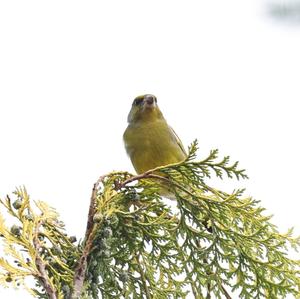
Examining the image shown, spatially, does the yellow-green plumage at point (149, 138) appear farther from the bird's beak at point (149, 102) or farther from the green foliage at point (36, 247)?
the green foliage at point (36, 247)

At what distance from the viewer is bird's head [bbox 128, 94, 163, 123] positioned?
15.4 ft

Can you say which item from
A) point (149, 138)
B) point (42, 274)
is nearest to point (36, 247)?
point (42, 274)

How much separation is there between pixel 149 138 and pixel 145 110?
16.5 inches

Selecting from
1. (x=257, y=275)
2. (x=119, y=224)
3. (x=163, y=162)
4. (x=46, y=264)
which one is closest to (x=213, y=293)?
(x=257, y=275)

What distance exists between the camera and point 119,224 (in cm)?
252

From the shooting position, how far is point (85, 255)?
2.35 m

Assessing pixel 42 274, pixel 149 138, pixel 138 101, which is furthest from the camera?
pixel 138 101

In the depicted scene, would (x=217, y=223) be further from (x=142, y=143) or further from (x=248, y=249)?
(x=142, y=143)

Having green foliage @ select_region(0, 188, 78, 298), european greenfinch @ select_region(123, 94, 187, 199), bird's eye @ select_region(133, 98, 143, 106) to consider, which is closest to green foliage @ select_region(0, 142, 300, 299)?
green foliage @ select_region(0, 188, 78, 298)

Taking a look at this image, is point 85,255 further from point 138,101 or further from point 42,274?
point 138,101

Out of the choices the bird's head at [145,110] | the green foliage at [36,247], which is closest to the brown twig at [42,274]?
the green foliage at [36,247]

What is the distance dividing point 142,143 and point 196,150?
182cm

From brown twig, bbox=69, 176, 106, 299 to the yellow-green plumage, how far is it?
1.70 metres

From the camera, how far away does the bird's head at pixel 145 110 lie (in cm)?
470
